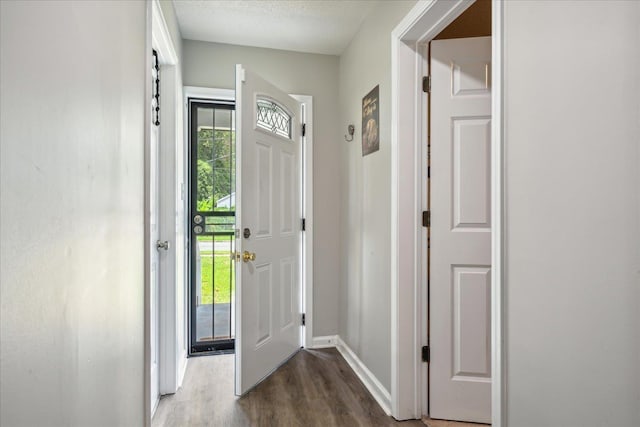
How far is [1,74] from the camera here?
561mm

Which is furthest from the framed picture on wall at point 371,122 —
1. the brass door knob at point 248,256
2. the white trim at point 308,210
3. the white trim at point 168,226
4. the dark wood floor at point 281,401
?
the dark wood floor at point 281,401

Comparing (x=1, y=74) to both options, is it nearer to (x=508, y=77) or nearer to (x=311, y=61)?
(x=508, y=77)

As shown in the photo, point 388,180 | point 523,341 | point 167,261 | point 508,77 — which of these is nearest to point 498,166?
point 508,77

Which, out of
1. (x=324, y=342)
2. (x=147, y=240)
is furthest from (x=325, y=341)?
(x=147, y=240)

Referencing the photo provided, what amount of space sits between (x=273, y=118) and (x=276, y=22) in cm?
68

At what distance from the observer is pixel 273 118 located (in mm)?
2777

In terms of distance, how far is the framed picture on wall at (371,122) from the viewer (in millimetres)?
2390

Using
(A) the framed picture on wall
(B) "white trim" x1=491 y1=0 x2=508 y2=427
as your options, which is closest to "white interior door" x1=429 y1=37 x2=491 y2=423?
(A) the framed picture on wall

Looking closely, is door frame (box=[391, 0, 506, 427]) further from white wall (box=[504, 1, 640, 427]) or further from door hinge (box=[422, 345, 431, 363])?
white wall (box=[504, 1, 640, 427])

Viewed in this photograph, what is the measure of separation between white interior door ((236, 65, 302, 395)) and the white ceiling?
467 mm

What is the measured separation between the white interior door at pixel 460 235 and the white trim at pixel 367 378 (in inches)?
10.4

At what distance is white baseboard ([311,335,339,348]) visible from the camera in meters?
3.16

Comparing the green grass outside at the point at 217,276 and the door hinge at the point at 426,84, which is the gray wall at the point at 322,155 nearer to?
the green grass outside at the point at 217,276

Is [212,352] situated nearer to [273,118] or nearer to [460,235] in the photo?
[273,118]
